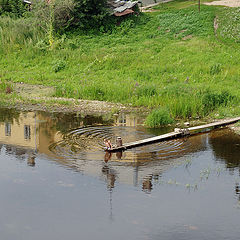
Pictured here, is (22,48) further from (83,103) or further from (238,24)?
(238,24)

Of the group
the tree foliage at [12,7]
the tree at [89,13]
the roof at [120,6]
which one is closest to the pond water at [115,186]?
the tree at [89,13]

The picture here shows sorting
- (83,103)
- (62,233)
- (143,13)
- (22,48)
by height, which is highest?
(143,13)

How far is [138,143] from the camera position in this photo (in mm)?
14180

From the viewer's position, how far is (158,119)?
16.8m

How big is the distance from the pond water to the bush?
47cm

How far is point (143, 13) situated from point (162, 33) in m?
4.13

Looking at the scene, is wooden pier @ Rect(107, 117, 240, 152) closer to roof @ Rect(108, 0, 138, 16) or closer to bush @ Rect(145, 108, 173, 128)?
bush @ Rect(145, 108, 173, 128)

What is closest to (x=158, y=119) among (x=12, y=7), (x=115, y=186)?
(x=115, y=186)

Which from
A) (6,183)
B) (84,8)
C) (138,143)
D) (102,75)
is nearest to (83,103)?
(102,75)

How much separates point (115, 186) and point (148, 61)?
49.2 ft

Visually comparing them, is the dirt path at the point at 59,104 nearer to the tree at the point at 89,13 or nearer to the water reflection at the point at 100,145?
the water reflection at the point at 100,145

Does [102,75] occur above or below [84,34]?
below

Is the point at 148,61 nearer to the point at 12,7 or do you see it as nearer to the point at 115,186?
the point at 12,7

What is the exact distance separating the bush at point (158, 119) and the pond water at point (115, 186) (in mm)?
472
